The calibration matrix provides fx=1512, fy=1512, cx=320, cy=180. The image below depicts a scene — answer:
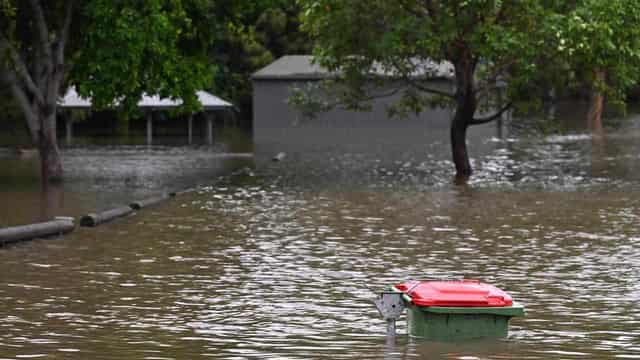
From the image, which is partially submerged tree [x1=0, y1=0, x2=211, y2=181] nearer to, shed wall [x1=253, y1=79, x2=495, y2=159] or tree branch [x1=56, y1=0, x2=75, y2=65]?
tree branch [x1=56, y1=0, x2=75, y2=65]

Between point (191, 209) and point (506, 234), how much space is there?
23.6ft

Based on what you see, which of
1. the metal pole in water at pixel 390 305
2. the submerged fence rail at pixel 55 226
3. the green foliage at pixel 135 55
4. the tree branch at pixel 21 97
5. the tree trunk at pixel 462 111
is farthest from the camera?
the tree trunk at pixel 462 111

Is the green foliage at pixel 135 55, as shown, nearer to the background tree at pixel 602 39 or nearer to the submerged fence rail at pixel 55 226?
the submerged fence rail at pixel 55 226

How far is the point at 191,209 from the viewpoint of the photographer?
2867 cm

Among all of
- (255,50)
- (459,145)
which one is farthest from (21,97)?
(255,50)

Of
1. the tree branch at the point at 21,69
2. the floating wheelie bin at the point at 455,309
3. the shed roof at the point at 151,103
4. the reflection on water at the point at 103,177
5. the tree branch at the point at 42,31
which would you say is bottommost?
the reflection on water at the point at 103,177

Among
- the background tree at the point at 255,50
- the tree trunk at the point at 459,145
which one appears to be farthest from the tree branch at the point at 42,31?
the background tree at the point at 255,50

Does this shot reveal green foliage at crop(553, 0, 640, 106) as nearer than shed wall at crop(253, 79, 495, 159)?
Yes

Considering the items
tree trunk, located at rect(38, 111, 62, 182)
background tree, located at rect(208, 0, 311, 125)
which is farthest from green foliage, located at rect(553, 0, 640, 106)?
background tree, located at rect(208, 0, 311, 125)

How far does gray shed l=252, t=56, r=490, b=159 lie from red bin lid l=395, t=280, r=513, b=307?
49.6 metres

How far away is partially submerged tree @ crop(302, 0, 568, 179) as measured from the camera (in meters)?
35.3

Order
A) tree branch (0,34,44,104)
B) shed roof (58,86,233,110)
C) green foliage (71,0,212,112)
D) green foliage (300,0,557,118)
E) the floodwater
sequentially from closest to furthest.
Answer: the floodwater
green foliage (71,0,212,112)
tree branch (0,34,44,104)
green foliage (300,0,557,118)
shed roof (58,86,233,110)

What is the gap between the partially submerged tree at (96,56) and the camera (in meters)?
34.3

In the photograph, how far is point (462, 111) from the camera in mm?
38812
